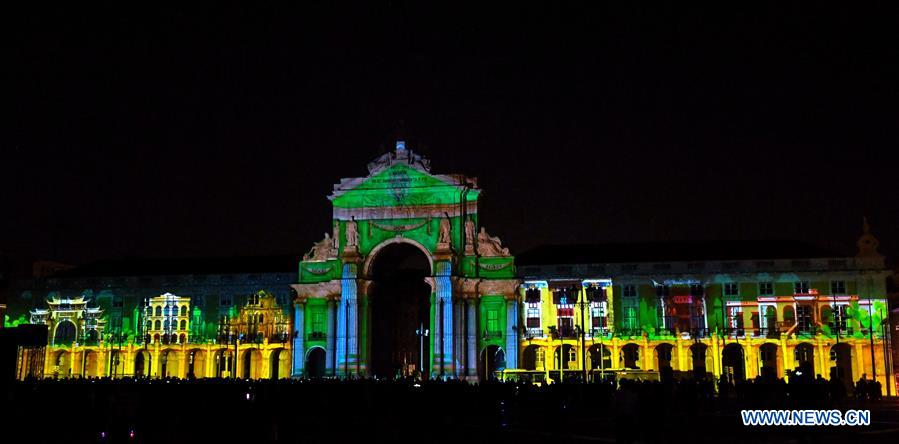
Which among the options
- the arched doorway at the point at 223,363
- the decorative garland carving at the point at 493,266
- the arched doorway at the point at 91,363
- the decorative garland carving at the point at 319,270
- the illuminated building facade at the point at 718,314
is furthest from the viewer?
the arched doorway at the point at 91,363

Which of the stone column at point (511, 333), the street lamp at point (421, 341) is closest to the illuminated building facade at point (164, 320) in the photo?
the street lamp at point (421, 341)

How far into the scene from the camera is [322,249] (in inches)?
3211

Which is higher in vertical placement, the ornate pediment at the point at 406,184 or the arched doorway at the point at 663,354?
the ornate pediment at the point at 406,184

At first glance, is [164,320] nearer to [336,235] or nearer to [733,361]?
[336,235]

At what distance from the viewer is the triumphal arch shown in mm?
77125

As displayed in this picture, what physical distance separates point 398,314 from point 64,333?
2898 cm

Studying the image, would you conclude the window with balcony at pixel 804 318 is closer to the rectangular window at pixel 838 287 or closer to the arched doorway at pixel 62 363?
the rectangular window at pixel 838 287

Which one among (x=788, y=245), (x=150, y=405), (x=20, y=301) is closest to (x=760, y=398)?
(x=150, y=405)

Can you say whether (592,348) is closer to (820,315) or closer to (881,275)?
(820,315)

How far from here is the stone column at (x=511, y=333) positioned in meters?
76.3

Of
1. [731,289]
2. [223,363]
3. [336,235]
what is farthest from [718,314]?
[223,363]

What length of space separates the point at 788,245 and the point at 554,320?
824 inches

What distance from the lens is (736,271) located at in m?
76.9

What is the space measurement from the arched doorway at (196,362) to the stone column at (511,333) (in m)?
26.0
